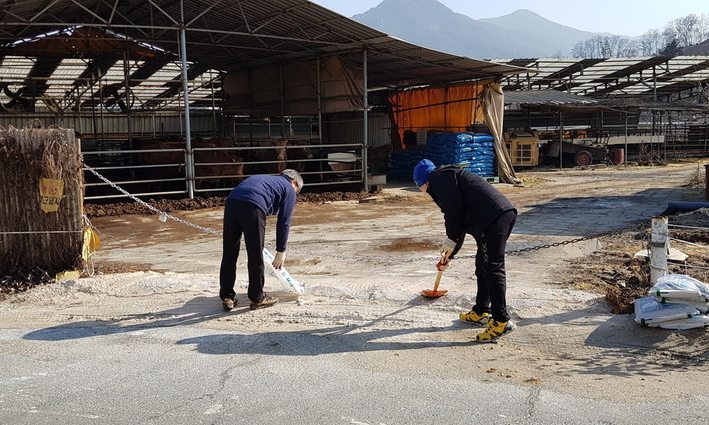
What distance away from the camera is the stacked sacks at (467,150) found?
69.7 ft

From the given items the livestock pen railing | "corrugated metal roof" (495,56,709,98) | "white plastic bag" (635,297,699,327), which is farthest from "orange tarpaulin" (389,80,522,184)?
"white plastic bag" (635,297,699,327)

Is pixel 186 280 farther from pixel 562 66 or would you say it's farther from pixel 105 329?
pixel 562 66

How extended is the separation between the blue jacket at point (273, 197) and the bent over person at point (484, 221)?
1.45 meters

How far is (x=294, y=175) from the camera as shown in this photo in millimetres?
6570

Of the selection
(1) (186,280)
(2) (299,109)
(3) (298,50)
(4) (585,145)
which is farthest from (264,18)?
(4) (585,145)

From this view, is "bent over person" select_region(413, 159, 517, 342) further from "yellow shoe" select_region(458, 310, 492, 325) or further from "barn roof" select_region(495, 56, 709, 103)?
"barn roof" select_region(495, 56, 709, 103)

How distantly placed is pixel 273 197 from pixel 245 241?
0.50 m

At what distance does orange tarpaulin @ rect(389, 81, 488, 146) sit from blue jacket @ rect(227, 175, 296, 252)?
16.9 meters

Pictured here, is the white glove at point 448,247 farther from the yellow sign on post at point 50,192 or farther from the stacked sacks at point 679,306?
the yellow sign on post at point 50,192

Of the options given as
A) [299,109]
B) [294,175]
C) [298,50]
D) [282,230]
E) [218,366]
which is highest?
[298,50]

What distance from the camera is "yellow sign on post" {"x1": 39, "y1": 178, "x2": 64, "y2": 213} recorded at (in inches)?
301

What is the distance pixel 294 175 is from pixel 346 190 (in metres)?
12.9

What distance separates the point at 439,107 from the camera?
24.4m

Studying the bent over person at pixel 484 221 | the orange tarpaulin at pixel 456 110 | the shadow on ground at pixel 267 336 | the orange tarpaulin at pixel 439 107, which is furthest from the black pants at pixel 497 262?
the orange tarpaulin at pixel 439 107
